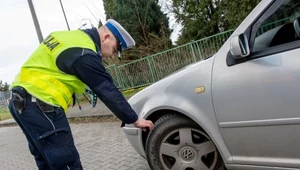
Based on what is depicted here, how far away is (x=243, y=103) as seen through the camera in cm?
227

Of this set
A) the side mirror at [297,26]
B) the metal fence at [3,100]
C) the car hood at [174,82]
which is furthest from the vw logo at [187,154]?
the metal fence at [3,100]

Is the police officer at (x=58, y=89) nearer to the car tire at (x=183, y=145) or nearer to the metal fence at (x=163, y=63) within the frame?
the car tire at (x=183, y=145)

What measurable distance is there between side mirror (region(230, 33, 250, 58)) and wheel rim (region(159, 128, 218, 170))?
2.85ft

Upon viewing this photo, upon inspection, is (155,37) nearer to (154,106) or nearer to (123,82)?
(123,82)

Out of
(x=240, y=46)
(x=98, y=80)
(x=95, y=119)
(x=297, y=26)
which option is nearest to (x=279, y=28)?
(x=297, y=26)

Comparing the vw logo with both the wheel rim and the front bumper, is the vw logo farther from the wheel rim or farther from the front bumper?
the front bumper

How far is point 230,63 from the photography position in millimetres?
2316

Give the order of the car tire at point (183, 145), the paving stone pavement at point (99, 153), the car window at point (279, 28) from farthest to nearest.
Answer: the paving stone pavement at point (99, 153) → the car tire at point (183, 145) → the car window at point (279, 28)

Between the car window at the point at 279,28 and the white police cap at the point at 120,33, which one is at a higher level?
the white police cap at the point at 120,33

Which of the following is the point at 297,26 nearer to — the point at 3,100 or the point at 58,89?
the point at 58,89

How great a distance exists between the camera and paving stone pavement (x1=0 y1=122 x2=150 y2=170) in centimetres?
416

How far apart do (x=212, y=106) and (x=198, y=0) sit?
1767 centimetres

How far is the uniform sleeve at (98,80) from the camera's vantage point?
188cm

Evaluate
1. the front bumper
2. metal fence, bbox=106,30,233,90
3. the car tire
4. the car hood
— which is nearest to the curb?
metal fence, bbox=106,30,233,90
